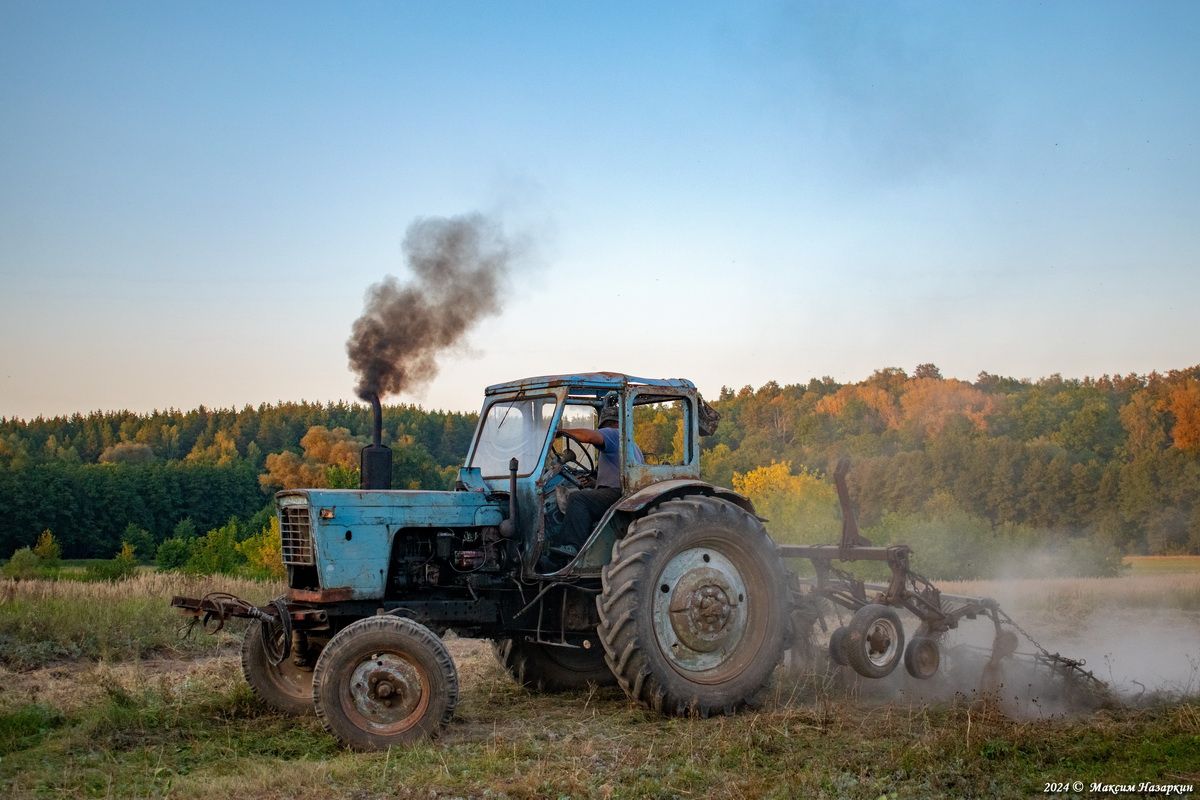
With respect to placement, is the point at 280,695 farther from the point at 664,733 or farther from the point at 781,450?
the point at 781,450

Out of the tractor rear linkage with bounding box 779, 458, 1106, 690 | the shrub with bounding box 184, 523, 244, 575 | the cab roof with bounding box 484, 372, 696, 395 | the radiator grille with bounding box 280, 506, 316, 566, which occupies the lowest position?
the shrub with bounding box 184, 523, 244, 575

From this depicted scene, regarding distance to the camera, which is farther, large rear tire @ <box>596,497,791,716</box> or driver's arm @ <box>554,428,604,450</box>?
driver's arm @ <box>554,428,604,450</box>

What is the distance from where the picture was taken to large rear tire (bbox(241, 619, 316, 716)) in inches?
306

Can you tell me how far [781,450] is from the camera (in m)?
59.3

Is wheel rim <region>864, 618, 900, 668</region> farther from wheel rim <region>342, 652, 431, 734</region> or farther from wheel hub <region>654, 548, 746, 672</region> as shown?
wheel rim <region>342, 652, 431, 734</region>

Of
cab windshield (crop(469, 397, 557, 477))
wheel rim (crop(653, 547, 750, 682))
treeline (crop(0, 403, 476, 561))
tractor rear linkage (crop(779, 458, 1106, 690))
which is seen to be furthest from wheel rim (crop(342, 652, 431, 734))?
treeline (crop(0, 403, 476, 561))

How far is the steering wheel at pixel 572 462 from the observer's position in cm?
852

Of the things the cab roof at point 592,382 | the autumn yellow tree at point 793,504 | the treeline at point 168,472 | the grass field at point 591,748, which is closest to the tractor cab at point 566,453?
the cab roof at point 592,382

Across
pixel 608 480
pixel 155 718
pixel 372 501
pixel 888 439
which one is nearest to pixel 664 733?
pixel 608 480

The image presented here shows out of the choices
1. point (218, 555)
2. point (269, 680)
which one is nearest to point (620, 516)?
point (269, 680)

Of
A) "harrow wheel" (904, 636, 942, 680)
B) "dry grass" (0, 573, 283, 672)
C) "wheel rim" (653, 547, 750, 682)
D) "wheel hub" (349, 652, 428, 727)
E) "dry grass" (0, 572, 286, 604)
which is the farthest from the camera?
→ "dry grass" (0, 572, 286, 604)

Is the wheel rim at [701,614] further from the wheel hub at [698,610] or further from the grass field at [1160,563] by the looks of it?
the grass field at [1160,563]

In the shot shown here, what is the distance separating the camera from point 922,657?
904 centimetres

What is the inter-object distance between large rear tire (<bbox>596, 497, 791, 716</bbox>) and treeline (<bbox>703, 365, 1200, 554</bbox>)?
36764mm
